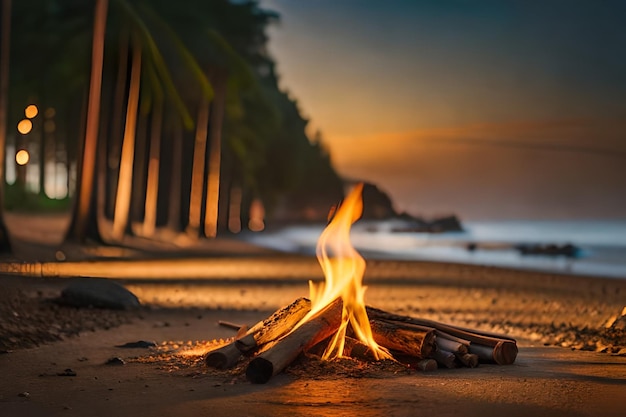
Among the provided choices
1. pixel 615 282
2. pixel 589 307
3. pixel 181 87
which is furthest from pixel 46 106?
pixel 589 307

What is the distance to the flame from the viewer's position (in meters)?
9.60

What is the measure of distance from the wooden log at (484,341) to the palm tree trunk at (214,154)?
149ft

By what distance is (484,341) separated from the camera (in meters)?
9.68

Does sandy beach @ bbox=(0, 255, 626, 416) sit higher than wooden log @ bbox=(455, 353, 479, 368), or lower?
lower

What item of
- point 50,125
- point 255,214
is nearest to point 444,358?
point 50,125

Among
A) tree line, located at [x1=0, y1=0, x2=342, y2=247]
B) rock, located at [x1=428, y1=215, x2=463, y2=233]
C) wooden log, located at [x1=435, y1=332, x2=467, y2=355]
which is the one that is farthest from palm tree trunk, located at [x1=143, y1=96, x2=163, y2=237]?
rock, located at [x1=428, y1=215, x2=463, y2=233]

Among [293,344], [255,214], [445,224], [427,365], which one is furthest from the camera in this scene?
[445,224]

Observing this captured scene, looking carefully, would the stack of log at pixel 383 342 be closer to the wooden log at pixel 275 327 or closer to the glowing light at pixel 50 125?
the wooden log at pixel 275 327

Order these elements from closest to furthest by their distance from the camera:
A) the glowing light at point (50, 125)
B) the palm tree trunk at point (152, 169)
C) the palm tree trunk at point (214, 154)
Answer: the palm tree trunk at point (152, 169) < the palm tree trunk at point (214, 154) < the glowing light at point (50, 125)

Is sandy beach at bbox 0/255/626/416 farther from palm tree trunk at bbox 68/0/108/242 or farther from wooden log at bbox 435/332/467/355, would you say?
palm tree trunk at bbox 68/0/108/242

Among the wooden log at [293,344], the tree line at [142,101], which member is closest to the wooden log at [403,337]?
the wooden log at [293,344]

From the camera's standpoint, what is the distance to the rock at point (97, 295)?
1465 centimetres

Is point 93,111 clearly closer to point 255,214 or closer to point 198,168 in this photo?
point 198,168

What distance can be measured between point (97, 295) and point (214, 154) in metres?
43.2
